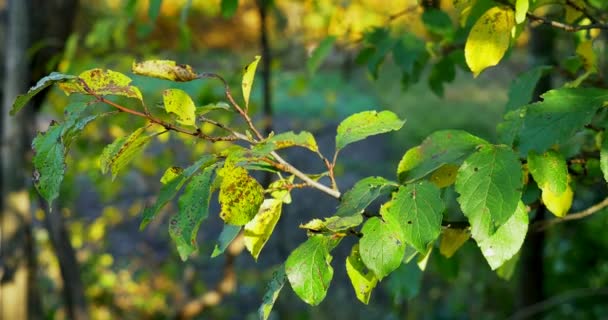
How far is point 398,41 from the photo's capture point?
1.52 metres

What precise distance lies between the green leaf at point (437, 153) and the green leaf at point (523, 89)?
331mm

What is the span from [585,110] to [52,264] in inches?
170

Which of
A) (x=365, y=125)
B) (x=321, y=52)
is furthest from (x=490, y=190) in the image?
(x=321, y=52)

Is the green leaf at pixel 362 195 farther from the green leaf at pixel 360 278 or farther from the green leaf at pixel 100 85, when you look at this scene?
the green leaf at pixel 100 85

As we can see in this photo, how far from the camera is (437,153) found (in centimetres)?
85

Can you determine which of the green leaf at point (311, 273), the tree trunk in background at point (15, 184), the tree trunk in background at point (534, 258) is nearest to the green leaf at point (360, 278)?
the green leaf at point (311, 273)

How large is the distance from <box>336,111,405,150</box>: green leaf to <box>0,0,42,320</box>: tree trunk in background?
1.65 meters

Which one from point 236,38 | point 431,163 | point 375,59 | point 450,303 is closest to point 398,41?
point 375,59

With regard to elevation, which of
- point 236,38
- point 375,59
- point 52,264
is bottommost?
point 236,38

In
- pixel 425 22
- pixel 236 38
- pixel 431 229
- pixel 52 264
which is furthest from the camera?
pixel 236 38

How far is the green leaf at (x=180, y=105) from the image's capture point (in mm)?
821

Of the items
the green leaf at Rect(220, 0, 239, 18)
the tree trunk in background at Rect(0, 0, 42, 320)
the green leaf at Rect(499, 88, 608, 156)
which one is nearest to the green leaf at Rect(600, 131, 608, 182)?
the green leaf at Rect(499, 88, 608, 156)

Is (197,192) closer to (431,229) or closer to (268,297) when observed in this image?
(268,297)

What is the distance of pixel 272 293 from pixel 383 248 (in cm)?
14
